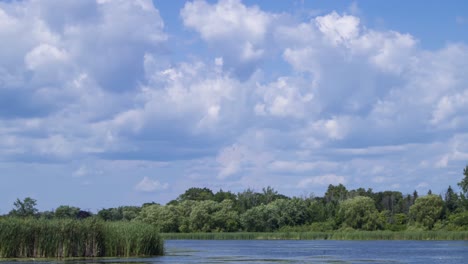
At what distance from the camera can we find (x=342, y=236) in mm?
97812

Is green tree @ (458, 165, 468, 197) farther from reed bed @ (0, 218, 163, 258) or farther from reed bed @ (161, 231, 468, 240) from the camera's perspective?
reed bed @ (0, 218, 163, 258)

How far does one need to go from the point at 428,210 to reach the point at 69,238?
7425 centimetres

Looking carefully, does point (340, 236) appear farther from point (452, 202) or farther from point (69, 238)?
point (69, 238)

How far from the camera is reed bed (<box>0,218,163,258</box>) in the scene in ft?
144

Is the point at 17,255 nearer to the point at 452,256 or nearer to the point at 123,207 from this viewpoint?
the point at 452,256

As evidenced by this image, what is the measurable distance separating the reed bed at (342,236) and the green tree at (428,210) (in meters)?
13.7

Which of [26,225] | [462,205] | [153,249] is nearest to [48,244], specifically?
A: [26,225]

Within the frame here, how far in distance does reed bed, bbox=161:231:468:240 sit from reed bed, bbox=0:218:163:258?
5120 centimetres

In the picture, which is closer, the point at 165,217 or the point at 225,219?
the point at 165,217

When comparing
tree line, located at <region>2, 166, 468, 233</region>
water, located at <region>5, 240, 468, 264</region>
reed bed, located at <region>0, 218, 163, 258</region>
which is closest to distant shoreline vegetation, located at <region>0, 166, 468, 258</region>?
tree line, located at <region>2, 166, 468, 233</region>

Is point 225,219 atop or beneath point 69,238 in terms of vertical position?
atop

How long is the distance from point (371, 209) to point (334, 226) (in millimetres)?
5901

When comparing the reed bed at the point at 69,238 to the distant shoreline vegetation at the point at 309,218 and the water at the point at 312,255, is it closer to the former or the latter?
the water at the point at 312,255

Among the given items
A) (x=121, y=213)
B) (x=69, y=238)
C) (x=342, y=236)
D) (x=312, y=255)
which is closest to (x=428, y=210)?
(x=342, y=236)
